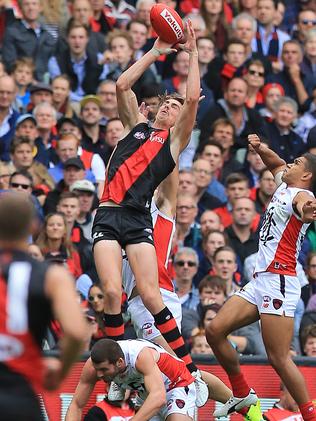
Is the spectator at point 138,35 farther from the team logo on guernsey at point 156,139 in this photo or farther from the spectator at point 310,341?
the team logo on guernsey at point 156,139

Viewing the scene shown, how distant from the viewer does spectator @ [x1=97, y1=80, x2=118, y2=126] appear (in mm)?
16625

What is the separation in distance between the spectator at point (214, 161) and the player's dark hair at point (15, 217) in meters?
8.92

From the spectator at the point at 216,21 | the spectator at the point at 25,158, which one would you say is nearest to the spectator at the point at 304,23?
the spectator at the point at 216,21

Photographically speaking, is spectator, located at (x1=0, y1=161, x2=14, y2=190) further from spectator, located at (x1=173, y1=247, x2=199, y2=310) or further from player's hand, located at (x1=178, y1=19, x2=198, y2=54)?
A: player's hand, located at (x1=178, y1=19, x2=198, y2=54)

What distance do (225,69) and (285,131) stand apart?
117 centimetres

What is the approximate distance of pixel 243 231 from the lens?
50.6 ft

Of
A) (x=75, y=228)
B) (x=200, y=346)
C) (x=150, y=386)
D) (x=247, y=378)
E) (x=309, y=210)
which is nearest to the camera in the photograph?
(x=150, y=386)

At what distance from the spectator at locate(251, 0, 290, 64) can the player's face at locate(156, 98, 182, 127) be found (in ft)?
24.9

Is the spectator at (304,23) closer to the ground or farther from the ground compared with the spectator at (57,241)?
closer to the ground

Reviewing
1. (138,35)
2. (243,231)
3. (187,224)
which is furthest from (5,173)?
(138,35)

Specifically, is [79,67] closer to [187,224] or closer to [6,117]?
[6,117]

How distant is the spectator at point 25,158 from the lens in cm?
1511

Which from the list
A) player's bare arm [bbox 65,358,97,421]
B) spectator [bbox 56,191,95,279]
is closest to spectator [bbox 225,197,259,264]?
spectator [bbox 56,191,95,279]

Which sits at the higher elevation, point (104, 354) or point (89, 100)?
point (104, 354)
